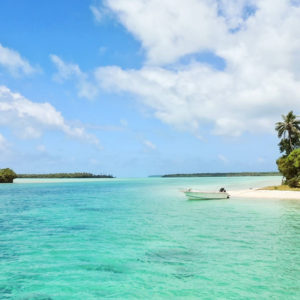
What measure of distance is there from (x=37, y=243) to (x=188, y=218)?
13.9 meters

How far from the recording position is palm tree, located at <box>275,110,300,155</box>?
60594 mm

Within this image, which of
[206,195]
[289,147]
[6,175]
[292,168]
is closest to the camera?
[206,195]

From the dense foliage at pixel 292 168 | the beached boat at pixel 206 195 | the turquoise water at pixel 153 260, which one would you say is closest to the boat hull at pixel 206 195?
the beached boat at pixel 206 195

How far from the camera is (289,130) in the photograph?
6134 centimetres

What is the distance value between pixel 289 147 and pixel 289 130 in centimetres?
364

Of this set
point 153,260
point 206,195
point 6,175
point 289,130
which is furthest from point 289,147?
point 6,175

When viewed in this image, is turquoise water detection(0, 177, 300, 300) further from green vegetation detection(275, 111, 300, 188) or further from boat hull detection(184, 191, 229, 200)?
green vegetation detection(275, 111, 300, 188)

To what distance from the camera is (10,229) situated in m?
23.8

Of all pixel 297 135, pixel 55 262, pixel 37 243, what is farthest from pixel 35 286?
Result: pixel 297 135

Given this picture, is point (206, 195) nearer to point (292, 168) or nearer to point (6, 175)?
point (292, 168)

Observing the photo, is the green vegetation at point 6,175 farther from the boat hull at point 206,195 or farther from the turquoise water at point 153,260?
the turquoise water at point 153,260

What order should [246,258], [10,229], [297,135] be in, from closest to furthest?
[246,258], [10,229], [297,135]

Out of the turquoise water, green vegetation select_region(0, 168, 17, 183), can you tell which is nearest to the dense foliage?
the turquoise water

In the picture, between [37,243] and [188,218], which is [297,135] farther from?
[37,243]
